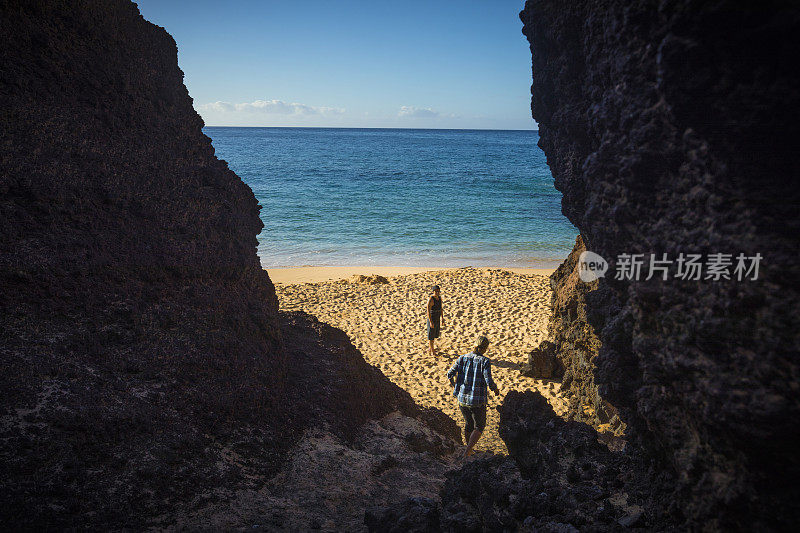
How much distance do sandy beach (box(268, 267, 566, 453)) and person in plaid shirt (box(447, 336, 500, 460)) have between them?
1.38 feet

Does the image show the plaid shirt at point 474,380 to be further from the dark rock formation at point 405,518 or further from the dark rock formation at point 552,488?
the dark rock formation at point 405,518

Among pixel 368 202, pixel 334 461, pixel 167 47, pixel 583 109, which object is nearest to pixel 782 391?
pixel 583 109

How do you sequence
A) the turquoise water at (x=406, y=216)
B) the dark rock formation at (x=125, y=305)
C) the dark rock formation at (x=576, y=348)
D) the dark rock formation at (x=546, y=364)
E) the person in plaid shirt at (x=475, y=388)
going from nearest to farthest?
the dark rock formation at (x=125, y=305)
the person in plaid shirt at (x=475, y=388)
the dark rock formation at (x=576, y=348)
the dark rock formation at (x=546, y=364)
the turquoise water at (x=406, y=216)

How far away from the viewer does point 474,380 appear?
17.3 ft

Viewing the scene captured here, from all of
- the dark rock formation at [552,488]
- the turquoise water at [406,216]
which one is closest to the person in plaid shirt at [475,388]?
the dark rock formation at [552,488]

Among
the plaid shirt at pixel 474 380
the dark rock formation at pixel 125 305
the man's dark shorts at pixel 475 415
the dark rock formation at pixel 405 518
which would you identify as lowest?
the man's dark shorts at pixel 475 415

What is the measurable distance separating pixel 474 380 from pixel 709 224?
3506mm

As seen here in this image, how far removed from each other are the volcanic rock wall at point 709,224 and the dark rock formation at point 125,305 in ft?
8.83

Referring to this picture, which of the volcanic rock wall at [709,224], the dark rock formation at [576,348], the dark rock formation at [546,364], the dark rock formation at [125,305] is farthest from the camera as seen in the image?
the dark rock formation at [546,364]

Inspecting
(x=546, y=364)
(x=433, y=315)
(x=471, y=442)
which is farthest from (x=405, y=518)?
(x=433, y=315)

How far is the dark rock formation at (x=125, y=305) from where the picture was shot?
2660mm

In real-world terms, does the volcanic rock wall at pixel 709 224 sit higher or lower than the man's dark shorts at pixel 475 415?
higher

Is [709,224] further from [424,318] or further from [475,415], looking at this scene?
[424,318]

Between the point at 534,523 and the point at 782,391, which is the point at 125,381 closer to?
the point at 534,523
